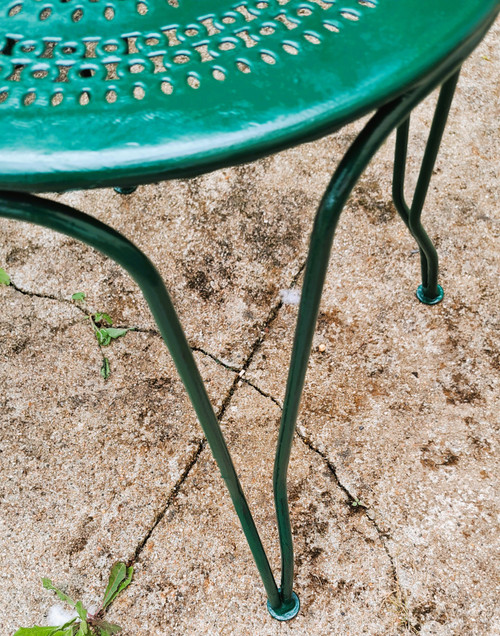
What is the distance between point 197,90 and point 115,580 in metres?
1.21

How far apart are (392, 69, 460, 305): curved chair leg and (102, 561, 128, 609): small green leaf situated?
1125 mm

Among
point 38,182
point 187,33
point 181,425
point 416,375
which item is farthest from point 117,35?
point 416,375

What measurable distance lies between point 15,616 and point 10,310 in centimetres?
90

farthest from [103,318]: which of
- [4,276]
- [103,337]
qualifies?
[4,276]

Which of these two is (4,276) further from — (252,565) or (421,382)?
(421,382)

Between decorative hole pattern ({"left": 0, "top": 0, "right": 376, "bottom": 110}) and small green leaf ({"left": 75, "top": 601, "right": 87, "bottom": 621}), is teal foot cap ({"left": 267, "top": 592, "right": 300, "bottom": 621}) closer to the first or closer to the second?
small green leaf ({"left": 75, "top": 601, "right": 87, "bottom": 621})

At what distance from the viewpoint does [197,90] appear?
0.62 metres

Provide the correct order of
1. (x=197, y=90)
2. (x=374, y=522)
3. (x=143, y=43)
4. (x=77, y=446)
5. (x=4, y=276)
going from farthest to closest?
(x=4, y=276) < (x=77, y=446) < (x=374, y=522) < (x=143, y=43) < (x=197, y=90)

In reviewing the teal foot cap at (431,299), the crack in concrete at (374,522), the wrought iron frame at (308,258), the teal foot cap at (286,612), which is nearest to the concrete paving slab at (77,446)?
the crack in concrete at (374,522)

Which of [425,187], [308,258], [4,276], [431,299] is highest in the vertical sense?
[308,258]

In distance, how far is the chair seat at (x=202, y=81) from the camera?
21.7 inches

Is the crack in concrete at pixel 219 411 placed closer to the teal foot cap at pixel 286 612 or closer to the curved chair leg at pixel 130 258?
the teal foot cap at pixel 286 612

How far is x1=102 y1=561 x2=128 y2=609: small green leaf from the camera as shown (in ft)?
4.49

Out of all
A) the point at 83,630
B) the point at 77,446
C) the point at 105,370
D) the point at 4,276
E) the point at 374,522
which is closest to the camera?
the point at 83,630
